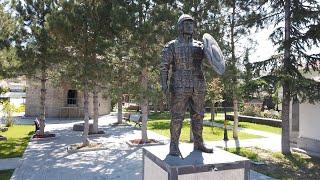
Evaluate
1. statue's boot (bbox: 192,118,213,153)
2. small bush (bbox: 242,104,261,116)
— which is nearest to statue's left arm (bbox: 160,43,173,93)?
statue's boot (bbox: 192,118,213,153)

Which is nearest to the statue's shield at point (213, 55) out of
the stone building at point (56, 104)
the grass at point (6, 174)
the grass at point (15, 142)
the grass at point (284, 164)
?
the grass at point (284, 164)

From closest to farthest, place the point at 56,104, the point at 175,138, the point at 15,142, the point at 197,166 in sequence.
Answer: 1. the point at 197,166
2. the point at 175,138
3. the point at 15,142
4. the point at 56,104

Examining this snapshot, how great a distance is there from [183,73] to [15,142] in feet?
39.5

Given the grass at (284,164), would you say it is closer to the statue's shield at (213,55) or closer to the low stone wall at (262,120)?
the statue's shield at (213,55)

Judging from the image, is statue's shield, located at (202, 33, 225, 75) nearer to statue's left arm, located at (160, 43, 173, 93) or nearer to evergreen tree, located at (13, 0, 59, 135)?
statue's left arm, located at (160, 43, 173, 93)

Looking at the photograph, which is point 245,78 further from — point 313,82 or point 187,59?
point 187,59

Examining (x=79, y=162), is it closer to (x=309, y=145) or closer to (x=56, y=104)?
(x=309, y=145)

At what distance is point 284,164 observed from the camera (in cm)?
1190

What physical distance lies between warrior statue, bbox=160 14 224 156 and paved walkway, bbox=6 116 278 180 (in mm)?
3915

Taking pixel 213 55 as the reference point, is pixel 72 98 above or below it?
below

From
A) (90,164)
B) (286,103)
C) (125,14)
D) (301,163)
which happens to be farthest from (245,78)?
(90,164)

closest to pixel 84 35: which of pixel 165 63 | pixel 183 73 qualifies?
pixel 165 63

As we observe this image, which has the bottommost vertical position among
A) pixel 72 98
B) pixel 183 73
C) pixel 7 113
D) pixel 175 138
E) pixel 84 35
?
pixel 7 113

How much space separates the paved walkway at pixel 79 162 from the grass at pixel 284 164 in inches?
30.8
